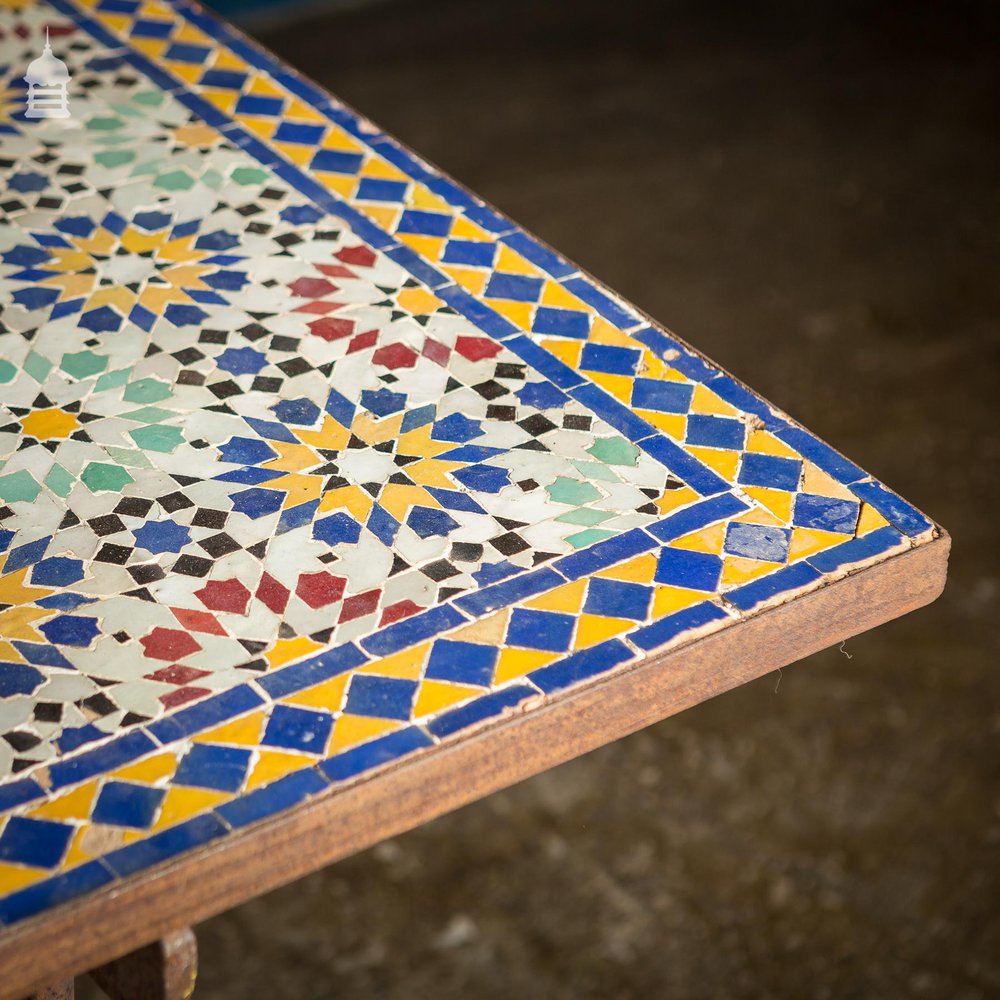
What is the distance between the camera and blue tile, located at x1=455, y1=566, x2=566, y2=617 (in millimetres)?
1173

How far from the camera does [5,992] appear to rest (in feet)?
3.13

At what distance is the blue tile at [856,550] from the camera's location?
3.97 feet

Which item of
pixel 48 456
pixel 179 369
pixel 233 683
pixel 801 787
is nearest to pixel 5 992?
pixel 233 683

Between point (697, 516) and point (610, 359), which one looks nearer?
point (697, 516)

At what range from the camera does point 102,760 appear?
1050mm

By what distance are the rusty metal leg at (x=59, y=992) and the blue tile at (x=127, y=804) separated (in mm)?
289

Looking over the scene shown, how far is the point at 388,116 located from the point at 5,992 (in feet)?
13.8

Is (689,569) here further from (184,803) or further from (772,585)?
(184,803)

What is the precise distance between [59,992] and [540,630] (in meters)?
0.50

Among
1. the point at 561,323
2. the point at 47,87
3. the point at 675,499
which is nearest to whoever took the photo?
the point at 675,499

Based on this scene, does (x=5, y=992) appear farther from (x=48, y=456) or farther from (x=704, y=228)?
(x=704, y=228)

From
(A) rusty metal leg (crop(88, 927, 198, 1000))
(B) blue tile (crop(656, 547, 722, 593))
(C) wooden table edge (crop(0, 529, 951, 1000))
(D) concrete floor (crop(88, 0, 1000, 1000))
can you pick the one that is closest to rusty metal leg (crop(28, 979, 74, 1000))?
(A) rusty metal leg (crop(88, 927, 198, 1000))

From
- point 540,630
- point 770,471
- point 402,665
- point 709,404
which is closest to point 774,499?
point 770,471

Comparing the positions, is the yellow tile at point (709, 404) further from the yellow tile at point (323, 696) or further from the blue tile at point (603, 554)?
the yellow tile at point (323, 696)
